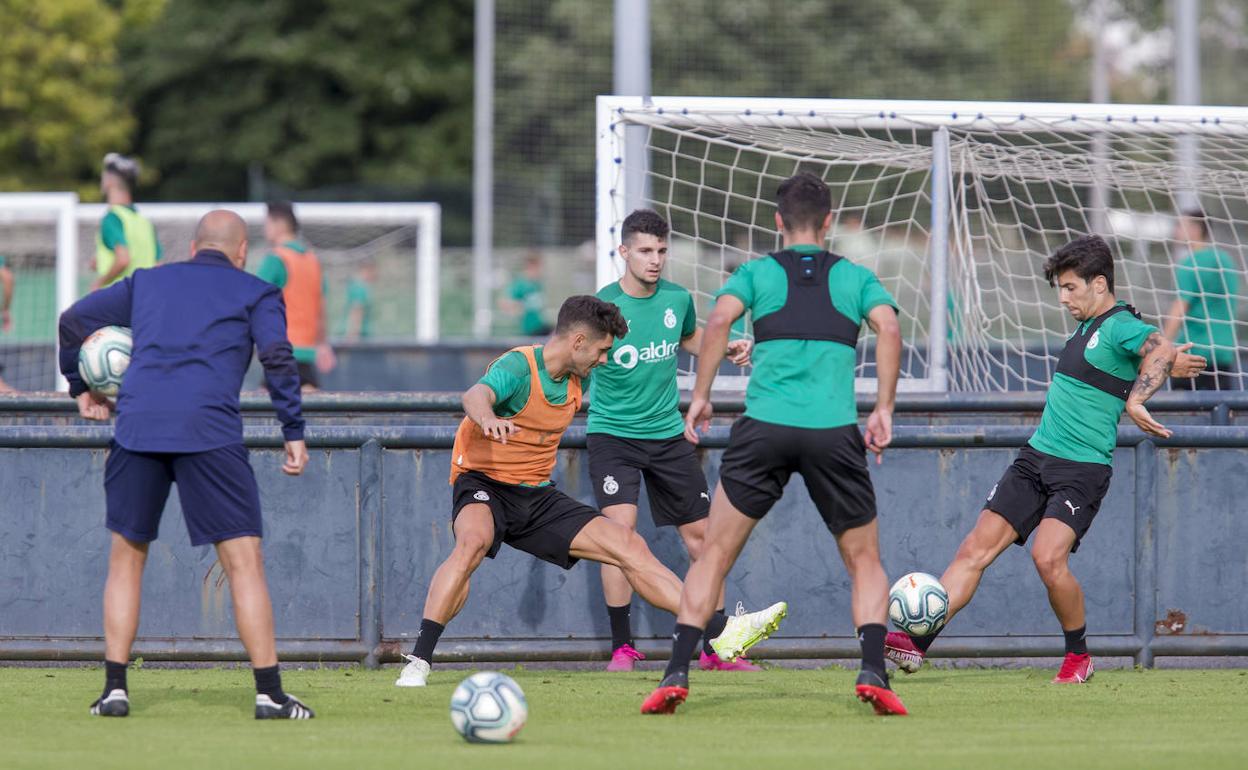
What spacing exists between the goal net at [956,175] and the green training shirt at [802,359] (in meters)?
3.85

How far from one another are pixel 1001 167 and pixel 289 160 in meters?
33.9

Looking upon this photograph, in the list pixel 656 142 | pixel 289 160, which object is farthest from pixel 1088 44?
pixel 656 142

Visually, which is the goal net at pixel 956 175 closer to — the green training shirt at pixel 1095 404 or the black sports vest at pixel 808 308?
the green training shirt at pixel 1095 404

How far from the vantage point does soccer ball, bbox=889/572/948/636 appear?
779 centimetres

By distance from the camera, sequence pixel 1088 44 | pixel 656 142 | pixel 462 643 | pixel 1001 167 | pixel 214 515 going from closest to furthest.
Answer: pixel 214 515 < pixel 462 643 < pixel 1001 167 < pixel 656 142 < pixel 1088 44

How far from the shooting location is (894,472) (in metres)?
8.73

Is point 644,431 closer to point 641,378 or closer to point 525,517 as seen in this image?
point 641,378

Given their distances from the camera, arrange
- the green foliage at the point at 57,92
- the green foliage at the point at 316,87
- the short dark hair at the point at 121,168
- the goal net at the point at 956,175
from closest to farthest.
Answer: the goal net at the point at 956,175 < the short dark hair at the point at 121,168 < the green foliage at the point at 57,92 < the green foliage at the point at 316,87

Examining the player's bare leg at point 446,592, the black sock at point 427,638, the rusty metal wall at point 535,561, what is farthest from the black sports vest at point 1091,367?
the black sock at point 427,638

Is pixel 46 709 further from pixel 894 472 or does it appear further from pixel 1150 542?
pixel 1150 542

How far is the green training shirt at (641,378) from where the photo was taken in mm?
8531

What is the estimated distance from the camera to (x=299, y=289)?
13.9m

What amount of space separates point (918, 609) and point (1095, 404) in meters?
1.24

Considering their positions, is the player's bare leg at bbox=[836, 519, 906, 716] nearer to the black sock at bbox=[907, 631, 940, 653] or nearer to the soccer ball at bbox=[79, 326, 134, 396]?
the black sock at bbox=[907, 631, 940, 653]
